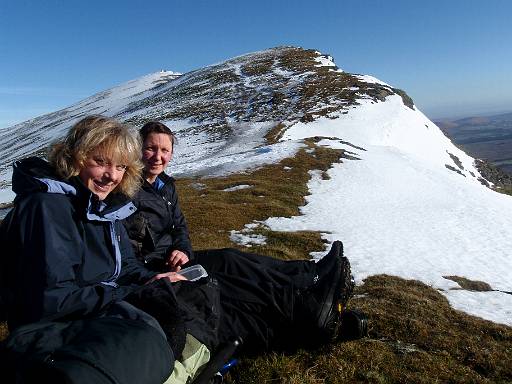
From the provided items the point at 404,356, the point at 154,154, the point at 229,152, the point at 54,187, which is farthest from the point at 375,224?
the point at 229,152

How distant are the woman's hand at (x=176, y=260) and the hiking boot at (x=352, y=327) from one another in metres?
2.50

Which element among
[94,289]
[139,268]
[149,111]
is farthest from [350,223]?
[149,111]

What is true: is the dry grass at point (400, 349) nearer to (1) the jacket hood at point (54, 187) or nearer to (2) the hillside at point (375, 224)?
(2) the hillside at point (375, 224)


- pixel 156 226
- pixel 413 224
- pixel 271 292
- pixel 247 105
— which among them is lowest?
pixel 413 224

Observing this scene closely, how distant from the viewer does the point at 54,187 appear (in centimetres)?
370

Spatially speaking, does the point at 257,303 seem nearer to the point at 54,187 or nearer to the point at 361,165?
the point at 54,187

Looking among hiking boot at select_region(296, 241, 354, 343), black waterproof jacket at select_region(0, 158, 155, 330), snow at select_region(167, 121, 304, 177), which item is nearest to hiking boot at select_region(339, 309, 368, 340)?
hiking boot at select_region(296, 241, 354, 343)

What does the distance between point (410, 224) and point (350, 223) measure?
3.40 meters

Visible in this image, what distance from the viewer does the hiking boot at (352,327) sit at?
19.5 feet

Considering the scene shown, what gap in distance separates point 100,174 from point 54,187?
603mm

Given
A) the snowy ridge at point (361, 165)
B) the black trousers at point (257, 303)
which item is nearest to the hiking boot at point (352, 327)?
the black trousers at point (257, 303)

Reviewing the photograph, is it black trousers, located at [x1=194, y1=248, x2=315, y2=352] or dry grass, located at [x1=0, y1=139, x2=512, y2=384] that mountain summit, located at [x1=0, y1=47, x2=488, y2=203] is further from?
black trousers, located at [x1=194, y1=248, x2=315, y2=352]

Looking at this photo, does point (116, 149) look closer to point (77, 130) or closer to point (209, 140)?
point (77, 130)

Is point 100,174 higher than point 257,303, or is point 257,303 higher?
point 100,174
